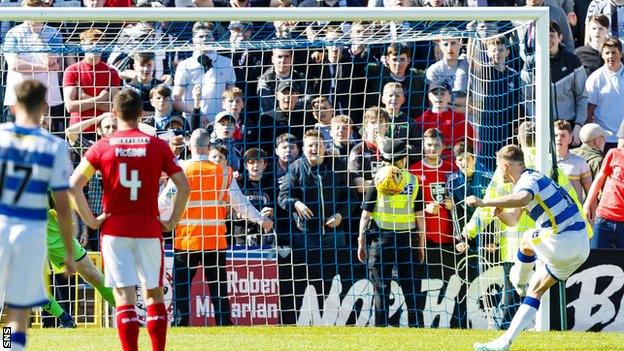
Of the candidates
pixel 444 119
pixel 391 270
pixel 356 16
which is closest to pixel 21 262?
pixel 356 16

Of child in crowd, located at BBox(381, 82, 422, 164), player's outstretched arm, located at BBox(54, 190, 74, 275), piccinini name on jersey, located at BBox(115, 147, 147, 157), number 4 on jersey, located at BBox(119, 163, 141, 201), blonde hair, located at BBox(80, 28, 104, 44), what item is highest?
blonde hair, located at BBox(80, 28, 104, 44)

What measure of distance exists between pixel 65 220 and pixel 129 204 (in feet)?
3.83

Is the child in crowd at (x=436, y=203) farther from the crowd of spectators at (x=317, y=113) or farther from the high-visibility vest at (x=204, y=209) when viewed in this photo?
the high-visibility vest at (x=204, y=209)

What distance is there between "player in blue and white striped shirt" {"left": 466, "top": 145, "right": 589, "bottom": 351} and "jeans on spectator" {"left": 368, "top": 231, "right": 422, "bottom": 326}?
2.65m

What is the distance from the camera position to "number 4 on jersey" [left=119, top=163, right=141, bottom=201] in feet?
30.3

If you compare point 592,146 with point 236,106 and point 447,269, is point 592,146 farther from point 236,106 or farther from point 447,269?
point 236,106

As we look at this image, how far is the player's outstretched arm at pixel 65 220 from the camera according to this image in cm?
805

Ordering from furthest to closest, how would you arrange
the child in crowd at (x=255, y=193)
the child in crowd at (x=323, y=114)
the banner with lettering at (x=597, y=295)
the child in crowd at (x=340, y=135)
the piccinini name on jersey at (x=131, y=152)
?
the child in crowd at (x=323, y=114) < the child in crowd at (x=340, y=135) < the child in crowd at (x=255, y=193) < the banner with lettering at (x=597, y=295) < the piccinini name on jersey at (x=131, y=152)

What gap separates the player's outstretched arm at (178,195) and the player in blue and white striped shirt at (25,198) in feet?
4.60

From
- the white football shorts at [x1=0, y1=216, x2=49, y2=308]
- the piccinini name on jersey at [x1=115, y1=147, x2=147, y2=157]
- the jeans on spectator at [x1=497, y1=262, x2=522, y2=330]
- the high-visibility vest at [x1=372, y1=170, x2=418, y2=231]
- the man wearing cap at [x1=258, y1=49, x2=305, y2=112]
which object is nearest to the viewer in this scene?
the white football shorts at [x1=0, y1=216, x2=49, y2=308]

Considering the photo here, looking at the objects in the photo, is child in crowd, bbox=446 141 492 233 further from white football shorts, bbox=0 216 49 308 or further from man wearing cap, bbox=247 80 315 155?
white football shorts, bbox=0 216 49 308

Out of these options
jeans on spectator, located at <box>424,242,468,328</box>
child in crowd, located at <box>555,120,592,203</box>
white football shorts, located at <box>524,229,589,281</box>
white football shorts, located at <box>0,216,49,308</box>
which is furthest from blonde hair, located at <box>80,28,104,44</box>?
white football shorts, located at <box>0,216,49,308</box>

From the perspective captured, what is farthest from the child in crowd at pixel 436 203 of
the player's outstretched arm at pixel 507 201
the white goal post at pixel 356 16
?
the player's outstretched arm at pixel 507 201

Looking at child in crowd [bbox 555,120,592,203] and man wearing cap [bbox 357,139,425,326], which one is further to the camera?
child in crowd [bbox 555,120,592,203]
